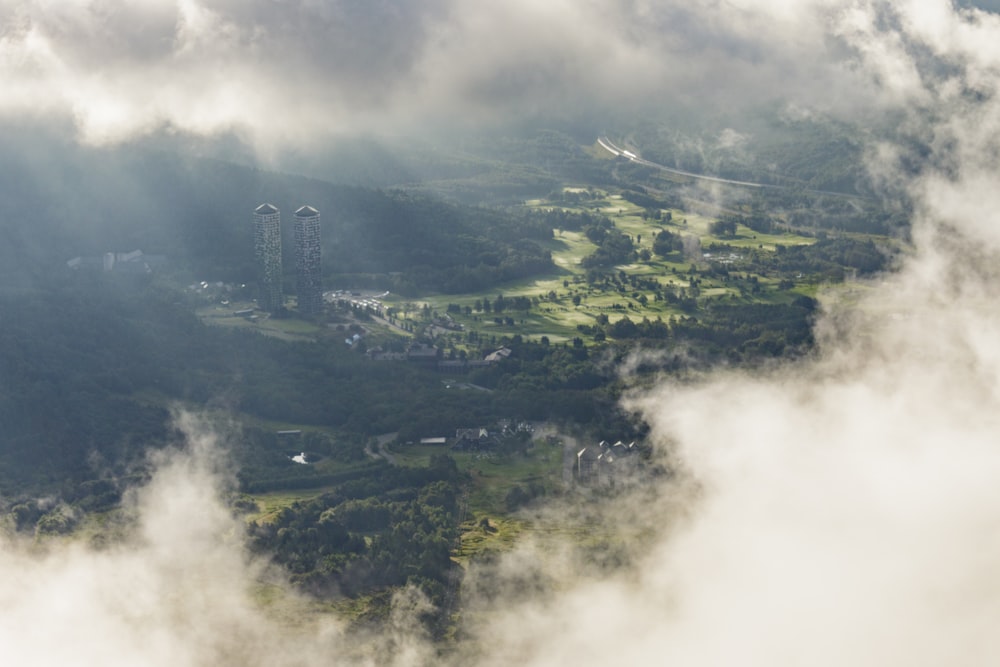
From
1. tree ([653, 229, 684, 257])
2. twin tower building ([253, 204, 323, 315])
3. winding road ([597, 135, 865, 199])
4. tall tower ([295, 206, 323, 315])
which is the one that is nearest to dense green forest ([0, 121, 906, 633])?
tree ([653, 229, 684, 257])

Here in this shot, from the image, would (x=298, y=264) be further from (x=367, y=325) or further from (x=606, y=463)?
(x=606, y=463)

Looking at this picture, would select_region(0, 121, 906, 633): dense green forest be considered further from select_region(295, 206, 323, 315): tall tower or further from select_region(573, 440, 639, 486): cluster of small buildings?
select_region(295, 206, 323, 315): tall tower

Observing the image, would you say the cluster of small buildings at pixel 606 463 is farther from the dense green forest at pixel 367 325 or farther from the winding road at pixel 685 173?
the winding road at pixel 685 173

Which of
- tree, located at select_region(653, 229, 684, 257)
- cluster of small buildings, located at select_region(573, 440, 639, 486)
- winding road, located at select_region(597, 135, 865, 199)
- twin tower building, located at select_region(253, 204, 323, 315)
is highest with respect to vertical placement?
winding road, located at select_region(597, 135, 865, 199)

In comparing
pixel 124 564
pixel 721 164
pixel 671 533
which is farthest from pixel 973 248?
pixel 721 164

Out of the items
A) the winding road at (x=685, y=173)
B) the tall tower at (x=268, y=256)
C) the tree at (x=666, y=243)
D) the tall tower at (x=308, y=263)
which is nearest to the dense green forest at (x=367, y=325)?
the tree at (x=666, y=243)

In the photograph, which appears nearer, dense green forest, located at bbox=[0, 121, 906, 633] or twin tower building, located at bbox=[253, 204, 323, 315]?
dense green forest, located at bbox=[0, 121, 906, 633]

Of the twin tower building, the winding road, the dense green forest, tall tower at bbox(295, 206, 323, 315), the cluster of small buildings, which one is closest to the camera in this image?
the cluster of small buildings

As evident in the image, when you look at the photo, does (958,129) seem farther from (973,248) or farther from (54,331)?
(54,331)
